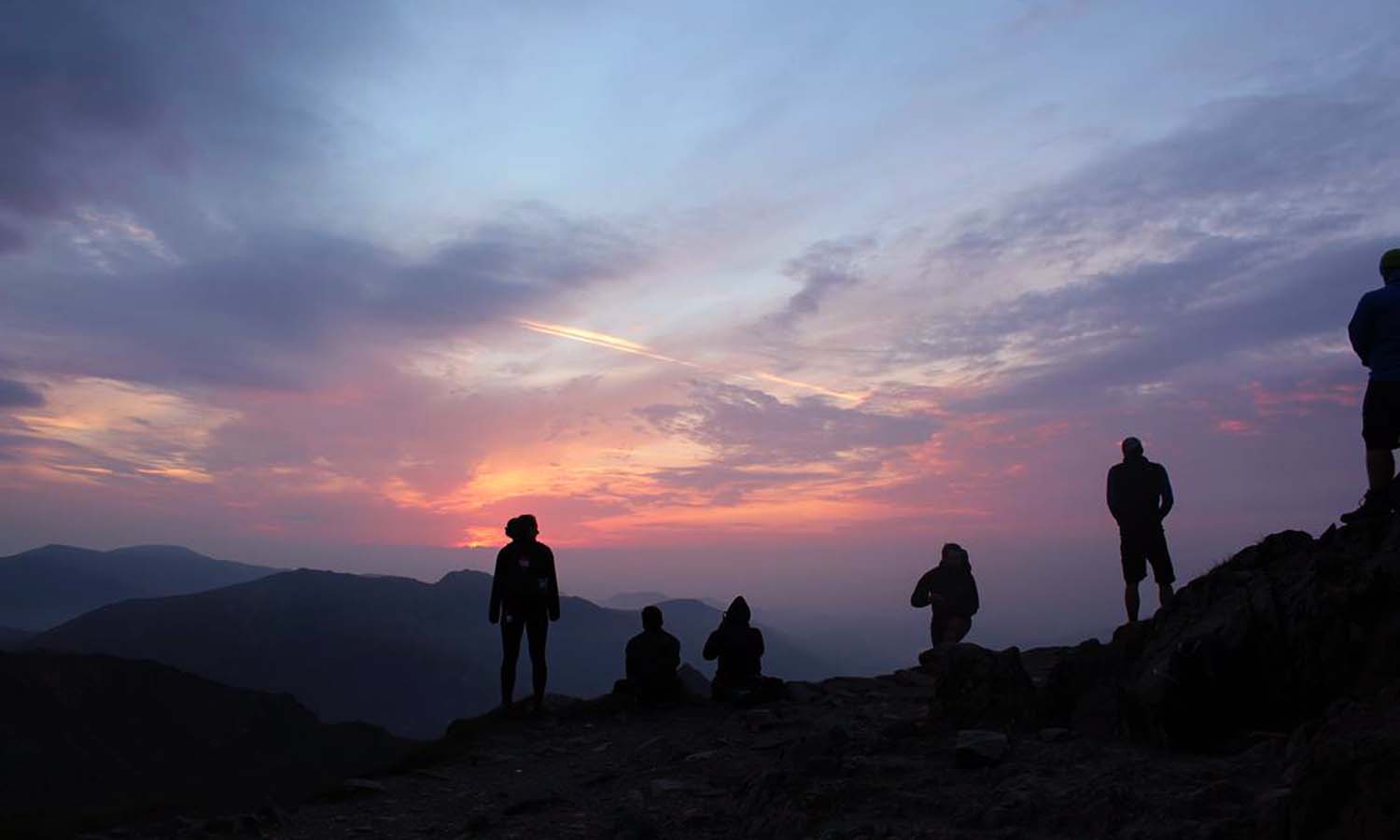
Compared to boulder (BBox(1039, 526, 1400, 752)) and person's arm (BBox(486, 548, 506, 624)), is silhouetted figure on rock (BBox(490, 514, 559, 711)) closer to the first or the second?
person's arm (BBox(486, 548, 506, 624))

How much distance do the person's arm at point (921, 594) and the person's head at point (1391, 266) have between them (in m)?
9.96

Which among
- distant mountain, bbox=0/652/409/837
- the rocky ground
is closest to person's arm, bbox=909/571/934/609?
the rocky ground

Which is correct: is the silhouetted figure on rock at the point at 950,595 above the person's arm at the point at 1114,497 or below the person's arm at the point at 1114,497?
below

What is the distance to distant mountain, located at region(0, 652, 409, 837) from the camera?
94.6 m

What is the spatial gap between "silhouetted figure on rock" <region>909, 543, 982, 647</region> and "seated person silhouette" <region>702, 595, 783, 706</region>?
3972 millimetres

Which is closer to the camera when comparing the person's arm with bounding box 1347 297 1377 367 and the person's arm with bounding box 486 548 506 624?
the person's arm with bounding box 1347 297 1377 367

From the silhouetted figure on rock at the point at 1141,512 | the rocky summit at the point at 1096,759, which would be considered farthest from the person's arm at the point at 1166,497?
the rocky summit at the point at 1096,759

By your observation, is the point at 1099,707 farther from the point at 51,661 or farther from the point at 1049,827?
the point at 51,661

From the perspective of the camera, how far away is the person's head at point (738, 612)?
14113 millimetres

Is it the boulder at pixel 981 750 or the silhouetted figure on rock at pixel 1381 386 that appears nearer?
the boulder at pixel 981 750

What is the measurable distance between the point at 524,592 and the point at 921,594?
26.3 ft

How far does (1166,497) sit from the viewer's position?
13797 mm

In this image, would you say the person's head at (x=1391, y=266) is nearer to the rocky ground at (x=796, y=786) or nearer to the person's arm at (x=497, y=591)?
the rocky ground at (x=796, y=786)

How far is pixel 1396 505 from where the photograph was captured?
26.2 ft
